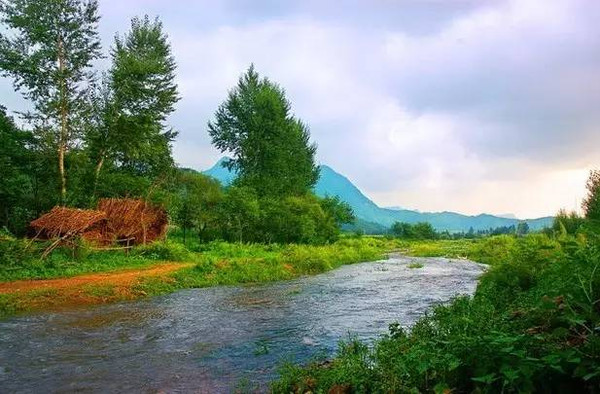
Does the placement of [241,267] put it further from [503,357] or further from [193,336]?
[503,357]

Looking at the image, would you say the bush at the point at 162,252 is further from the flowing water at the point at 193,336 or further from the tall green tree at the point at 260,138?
the tall green tree at the point at 260,138

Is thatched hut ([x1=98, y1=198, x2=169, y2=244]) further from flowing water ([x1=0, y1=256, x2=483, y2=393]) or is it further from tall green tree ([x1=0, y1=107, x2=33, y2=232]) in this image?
flowing water ([x1=0, y1=256, x2=483, y2=393])

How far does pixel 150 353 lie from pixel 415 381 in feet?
21.2

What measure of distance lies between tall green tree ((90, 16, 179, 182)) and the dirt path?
1312 cm

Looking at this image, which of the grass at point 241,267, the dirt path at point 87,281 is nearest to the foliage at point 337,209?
the grass at point 241,267

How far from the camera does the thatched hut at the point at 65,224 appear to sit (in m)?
21.2

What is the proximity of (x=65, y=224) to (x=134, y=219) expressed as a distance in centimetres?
497

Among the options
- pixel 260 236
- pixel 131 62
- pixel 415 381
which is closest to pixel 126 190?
pixel 131 62

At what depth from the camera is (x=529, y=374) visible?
4012 mm

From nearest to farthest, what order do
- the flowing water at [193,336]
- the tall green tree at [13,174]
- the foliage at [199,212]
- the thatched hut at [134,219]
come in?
the flowing water at [193,336] < the thatched hut at [134,219] < the tall green tree at [13,174] < the foliage at [199,212]

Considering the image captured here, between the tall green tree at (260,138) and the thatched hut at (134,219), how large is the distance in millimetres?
17064

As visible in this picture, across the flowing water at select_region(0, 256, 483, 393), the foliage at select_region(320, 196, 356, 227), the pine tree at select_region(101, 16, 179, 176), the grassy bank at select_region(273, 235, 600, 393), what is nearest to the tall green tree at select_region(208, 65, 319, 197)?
the foliage at select_region(320, 196, 356, 227)

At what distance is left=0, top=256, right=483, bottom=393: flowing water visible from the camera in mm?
8055

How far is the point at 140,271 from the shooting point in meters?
21.0
